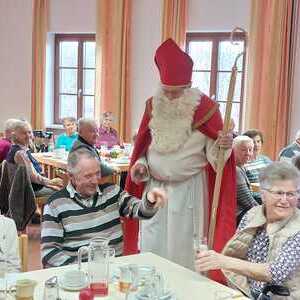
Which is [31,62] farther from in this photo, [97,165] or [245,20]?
[97,165]

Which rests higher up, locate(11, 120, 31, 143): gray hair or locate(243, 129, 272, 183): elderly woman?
locate(11, 120, 31, 143): gray hair

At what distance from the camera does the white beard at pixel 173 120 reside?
3.09 meters

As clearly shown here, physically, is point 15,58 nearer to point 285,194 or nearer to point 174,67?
point 174,67

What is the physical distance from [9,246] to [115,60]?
5.29 metres

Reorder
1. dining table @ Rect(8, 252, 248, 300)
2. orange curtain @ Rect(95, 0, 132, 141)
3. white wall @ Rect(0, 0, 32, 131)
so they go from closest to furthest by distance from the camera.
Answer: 1. dining table @ Rect(8, 252, 248, 300)
2. orange curtain @ Rect(95, 0, 132, 141)
3. white wall @ Rect(0, 0, 32, 131)

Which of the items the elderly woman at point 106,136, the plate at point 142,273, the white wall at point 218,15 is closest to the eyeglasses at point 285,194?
the plate at point 142,273

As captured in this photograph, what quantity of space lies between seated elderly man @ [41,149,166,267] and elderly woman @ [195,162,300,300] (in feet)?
1.43

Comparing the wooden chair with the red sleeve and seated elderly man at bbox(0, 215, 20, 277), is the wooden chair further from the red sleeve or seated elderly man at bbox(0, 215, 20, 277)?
the red sleeve

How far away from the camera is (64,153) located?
5715 millimetres

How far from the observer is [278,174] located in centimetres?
225

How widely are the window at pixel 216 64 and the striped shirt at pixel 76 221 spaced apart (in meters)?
4.38

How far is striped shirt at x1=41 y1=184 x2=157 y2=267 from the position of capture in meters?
2.45

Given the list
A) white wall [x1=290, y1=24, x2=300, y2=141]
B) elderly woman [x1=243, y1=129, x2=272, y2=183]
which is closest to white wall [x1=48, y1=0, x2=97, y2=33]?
white wall [x1=290, y1=24, x2=300, y2=141]

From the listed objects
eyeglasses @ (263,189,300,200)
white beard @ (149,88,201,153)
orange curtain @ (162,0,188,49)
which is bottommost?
eyeglasses @ (263,189,300,200)
